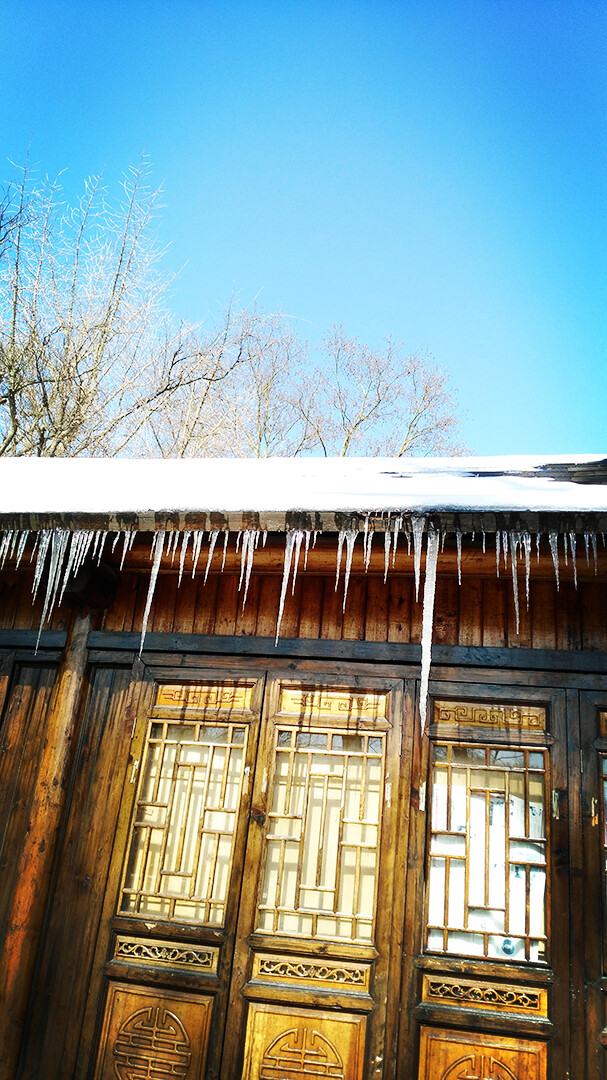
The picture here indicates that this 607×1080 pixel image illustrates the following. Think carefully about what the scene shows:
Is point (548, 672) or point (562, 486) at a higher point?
point (562, 486)

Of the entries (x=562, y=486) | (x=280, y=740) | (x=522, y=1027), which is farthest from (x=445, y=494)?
(x=522, y=1027)

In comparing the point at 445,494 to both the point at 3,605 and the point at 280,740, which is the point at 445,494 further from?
the point at 3,605

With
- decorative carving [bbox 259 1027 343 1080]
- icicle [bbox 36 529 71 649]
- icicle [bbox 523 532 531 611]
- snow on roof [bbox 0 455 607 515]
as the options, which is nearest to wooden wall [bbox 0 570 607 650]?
icicle [bbox 36 529 71 649]

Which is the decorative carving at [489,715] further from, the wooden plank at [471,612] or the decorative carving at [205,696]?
the decorative carving at [205,696]

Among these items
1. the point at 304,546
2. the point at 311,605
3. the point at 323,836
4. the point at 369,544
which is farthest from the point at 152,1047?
the point at 369,544

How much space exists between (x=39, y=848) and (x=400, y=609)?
2575mm

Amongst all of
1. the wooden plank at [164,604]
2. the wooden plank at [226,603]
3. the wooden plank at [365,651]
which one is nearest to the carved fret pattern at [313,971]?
the wooden plank at [365,651]

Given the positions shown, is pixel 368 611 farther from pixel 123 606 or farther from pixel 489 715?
pixel 123 606

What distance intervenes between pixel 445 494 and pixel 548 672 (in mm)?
1226

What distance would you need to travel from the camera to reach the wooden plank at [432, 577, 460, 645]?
4.12 metres

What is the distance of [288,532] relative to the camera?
142 inches

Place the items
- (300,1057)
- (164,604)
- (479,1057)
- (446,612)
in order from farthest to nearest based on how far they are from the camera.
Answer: (164,604) → (446,612) → (300,1057) → (479,1057)

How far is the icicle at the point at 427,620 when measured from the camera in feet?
11.7

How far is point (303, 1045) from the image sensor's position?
3.61m
